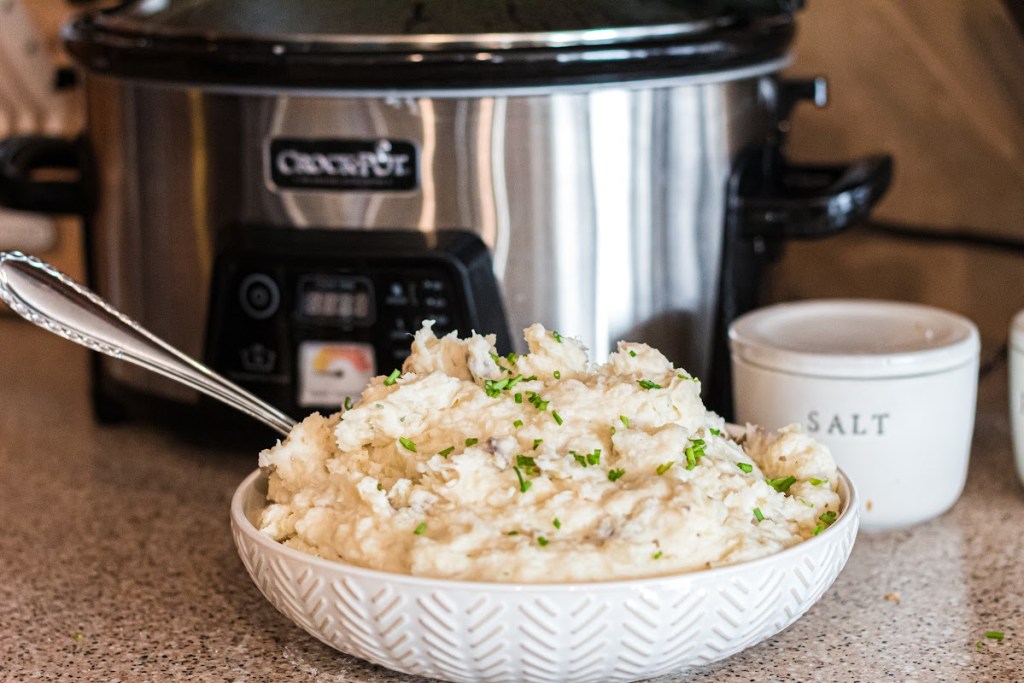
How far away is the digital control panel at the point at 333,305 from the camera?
0.87m

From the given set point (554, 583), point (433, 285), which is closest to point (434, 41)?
point (433, 285)

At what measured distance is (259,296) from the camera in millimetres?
906

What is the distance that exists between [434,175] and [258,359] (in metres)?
0.18

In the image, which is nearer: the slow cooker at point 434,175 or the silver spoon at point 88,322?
the silver spoon at point 88,322

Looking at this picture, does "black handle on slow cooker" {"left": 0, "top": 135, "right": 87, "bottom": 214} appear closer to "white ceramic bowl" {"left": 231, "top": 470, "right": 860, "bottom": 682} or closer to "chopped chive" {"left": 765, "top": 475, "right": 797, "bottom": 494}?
"white ceramic bowl" {"left": 231, "top": 470, "right": 860, "bottom": 682}

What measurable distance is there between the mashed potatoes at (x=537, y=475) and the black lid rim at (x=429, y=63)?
21cm

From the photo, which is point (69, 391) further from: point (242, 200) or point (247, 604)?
point (247, 604)

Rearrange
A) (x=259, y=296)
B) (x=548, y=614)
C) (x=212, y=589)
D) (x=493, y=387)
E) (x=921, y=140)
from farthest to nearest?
(x=921, y=140) → (x=259, y=296) → (x=212, y=589) → (x=493, y=387) → (x=548, y=614)

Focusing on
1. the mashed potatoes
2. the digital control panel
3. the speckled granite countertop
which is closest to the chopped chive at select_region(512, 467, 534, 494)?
the mashed potatoes

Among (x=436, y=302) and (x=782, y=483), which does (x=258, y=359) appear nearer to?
(x=436, y=302)

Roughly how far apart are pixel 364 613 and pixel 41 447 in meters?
0.57

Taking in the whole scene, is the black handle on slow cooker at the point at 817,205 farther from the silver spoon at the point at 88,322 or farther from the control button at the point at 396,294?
the silver spoon at the point at 88,322

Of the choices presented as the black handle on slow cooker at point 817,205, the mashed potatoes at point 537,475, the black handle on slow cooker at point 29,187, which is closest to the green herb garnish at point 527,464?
the mashed potatoes at point 537,475

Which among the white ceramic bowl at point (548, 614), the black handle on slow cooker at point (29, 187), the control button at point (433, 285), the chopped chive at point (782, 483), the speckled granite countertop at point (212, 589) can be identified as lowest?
the speckled granite countertop at point (212, 589)
